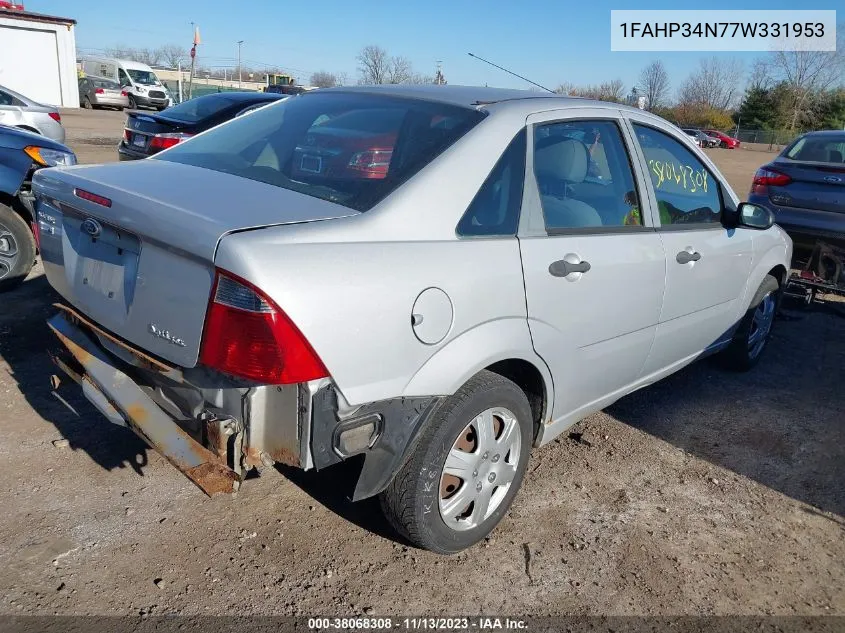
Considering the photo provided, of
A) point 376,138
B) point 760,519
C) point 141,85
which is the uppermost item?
point 141,85

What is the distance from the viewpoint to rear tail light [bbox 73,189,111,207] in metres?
2.52

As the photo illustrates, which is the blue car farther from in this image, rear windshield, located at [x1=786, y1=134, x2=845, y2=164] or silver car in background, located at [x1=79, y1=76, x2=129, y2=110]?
silver car in background, located at [x1=79, y1=76, x2=129, y2=110]

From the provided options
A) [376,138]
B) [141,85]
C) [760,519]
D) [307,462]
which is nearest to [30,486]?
[307,462]

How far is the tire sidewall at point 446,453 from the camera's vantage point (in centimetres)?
259

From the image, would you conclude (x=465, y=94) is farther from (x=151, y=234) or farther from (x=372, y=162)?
(x=151, y=234)

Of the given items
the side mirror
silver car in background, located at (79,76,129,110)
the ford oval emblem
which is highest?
silver car in background, located at (79,76,129,110)

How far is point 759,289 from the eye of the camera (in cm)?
482

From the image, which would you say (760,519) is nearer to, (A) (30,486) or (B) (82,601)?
(B) (82,601)

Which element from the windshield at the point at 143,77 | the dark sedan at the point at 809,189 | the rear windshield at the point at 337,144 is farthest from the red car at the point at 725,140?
the rear windshield at the point at 337,144

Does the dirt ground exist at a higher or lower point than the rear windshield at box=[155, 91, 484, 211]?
lower

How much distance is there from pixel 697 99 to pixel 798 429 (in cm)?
7476

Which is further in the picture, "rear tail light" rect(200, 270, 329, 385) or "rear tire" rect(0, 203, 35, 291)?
"rear tire" rect(0, 203, 35, 291)

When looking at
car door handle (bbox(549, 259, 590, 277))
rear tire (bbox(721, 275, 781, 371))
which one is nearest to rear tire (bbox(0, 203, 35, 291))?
car door handle (bbox(549, 259, 590, 277))

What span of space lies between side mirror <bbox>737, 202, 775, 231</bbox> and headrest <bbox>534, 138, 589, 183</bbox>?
1.32m
